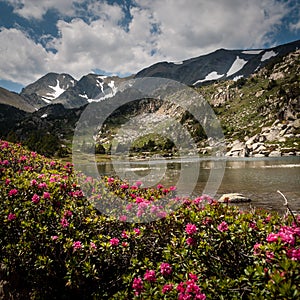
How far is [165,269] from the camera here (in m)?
4.76

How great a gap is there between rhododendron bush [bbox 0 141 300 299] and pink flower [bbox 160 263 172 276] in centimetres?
2

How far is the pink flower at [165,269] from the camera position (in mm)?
4734

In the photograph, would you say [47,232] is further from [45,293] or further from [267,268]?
[267,268]

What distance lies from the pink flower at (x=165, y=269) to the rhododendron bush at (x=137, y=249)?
0.02 m

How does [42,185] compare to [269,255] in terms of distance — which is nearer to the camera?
[269,255]

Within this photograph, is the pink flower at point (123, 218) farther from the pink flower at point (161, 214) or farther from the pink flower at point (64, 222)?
the pink flower at point (64, 222)

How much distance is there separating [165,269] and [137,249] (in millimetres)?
1329

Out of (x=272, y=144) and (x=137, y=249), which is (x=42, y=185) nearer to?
(x=137, y=249)

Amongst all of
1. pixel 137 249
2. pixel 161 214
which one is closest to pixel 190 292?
pixel 137 249

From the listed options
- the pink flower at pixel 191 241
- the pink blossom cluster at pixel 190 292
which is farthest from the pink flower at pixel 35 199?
the pink blossom cluster at pixel 190 292

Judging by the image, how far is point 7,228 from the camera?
6766mm

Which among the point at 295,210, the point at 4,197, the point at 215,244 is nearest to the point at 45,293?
the point at 4,197

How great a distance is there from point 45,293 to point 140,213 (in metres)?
3.01

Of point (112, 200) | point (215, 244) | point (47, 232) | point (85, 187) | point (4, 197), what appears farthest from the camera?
point (85, 187)
